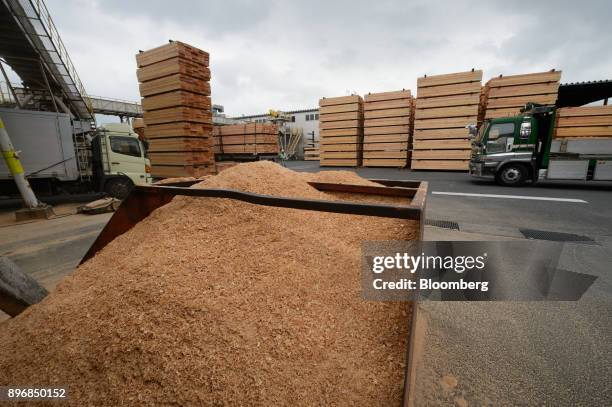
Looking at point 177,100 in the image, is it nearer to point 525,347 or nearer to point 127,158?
point 127,158

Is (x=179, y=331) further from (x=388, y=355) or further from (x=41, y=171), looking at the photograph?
(x=41, y=171)

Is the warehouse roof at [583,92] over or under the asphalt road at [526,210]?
over

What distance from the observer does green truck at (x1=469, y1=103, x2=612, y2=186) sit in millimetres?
7285

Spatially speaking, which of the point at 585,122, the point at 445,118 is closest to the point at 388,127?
the point at 445,118

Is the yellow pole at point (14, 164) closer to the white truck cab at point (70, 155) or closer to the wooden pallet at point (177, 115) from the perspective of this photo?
the white truck cab at point (70, 155)

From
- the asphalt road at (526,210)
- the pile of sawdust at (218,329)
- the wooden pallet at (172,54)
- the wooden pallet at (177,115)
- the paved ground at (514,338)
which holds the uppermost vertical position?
the wooden pallet at (172,54)

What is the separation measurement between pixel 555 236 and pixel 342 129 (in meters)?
10.3

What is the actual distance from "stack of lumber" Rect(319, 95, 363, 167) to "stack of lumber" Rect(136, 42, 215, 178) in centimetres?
703

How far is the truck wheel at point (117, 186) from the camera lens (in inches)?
313

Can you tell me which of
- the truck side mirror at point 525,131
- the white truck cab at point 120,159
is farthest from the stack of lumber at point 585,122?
the white truck cab at point 120,159

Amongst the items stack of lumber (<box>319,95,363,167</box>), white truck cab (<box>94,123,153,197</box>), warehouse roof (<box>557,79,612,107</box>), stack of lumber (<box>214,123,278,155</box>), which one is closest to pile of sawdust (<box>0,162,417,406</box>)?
white truck cab (<box>94,123,153,197</box>)

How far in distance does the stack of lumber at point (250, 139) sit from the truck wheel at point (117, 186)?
13.8 feet

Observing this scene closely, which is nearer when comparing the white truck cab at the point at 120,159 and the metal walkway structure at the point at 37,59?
the metal walkway structure at the point at 37,59

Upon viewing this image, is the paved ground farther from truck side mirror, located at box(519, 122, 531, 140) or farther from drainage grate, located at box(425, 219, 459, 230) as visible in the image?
truck side mirror, located at box(519, 122, 531, 140)
